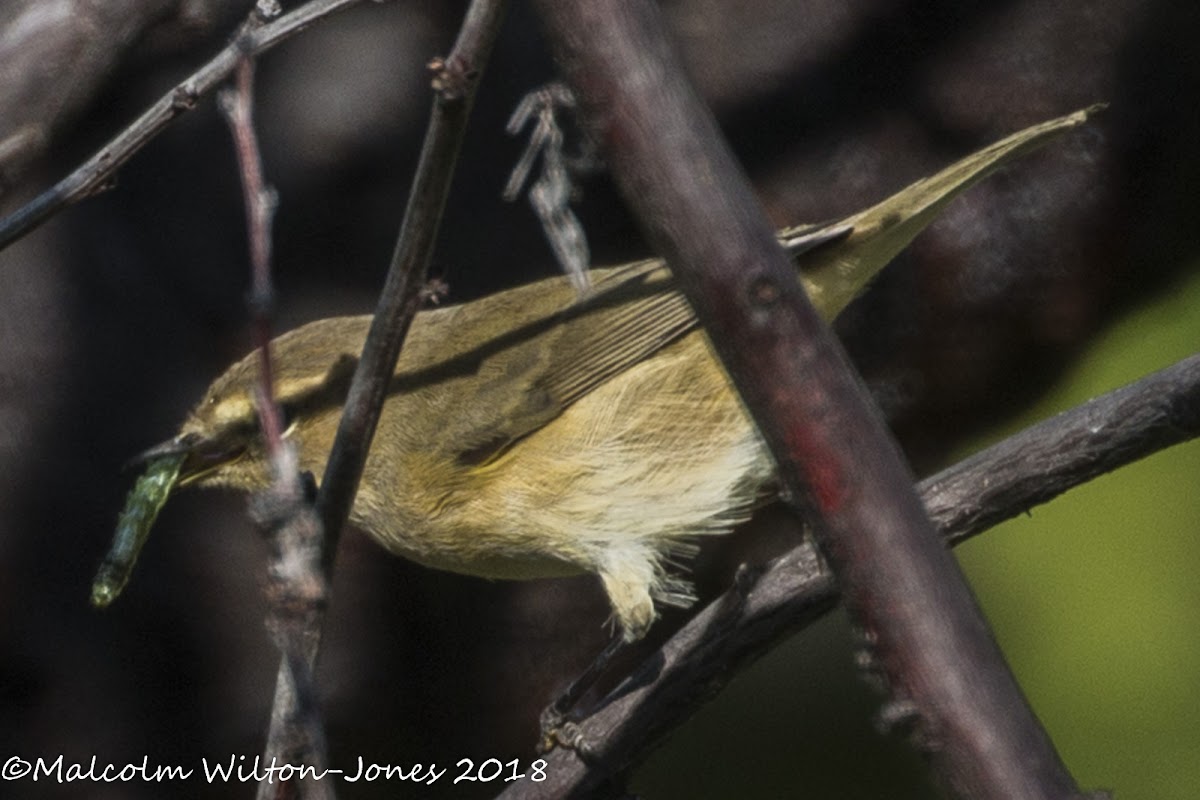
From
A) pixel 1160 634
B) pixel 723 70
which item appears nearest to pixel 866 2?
pixel 723 70

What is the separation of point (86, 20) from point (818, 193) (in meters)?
2.11

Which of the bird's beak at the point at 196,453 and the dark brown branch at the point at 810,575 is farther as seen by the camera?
the bird's beak at the point at 196,453

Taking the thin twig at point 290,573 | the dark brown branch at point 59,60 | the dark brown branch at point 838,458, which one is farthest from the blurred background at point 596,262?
the dark brown branch at point 838,458

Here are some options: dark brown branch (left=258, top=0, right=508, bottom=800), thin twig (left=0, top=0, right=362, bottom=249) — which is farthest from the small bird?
dark brown branch (left=258, top=0, right=508, bottom=800)

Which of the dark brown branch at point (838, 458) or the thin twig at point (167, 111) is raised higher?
the thin twig at point (167, 111)

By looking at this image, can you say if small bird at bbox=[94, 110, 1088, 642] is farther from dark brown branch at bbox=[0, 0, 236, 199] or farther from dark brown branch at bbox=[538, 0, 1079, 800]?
dark brown branch at bbox=[538, 0, 1079, 800]

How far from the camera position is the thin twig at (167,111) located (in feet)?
4.67

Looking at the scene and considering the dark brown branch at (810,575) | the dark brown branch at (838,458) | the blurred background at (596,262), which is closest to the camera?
the dark brown branch at (838,458)

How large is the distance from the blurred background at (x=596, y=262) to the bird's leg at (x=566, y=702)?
37 cm

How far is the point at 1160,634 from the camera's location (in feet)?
10.2

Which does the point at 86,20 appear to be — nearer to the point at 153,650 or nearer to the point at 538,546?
the point at 538,546

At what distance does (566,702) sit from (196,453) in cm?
96

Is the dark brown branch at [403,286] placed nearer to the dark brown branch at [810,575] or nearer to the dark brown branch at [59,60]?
the dark brown branch at [59,60]

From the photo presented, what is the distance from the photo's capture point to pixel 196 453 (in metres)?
2.73
